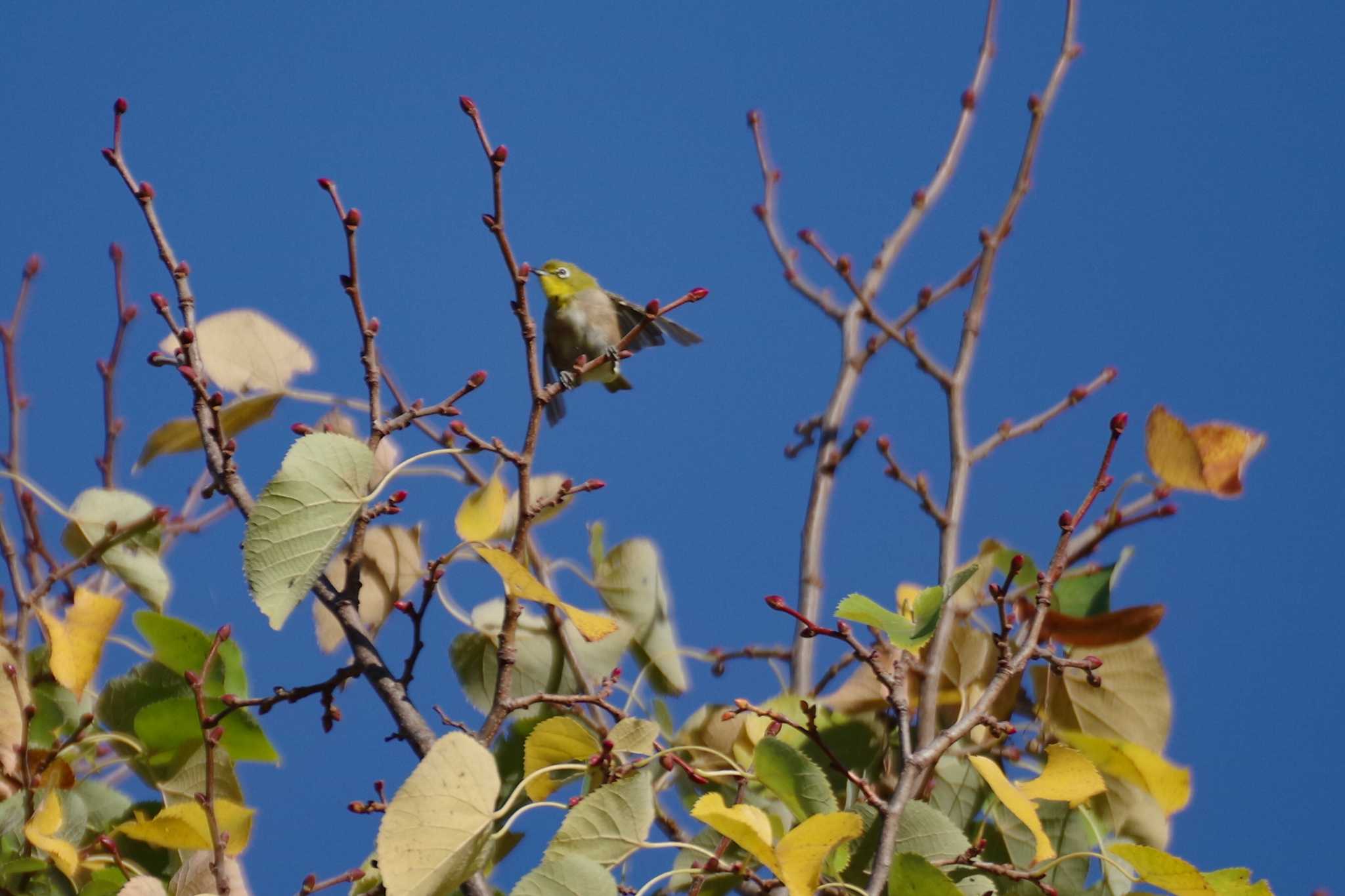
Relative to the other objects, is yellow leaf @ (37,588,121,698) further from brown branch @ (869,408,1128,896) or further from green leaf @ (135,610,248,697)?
brown branch @ (869,408,1128,896)

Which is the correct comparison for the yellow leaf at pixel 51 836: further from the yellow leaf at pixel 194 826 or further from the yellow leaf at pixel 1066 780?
the yellow leaf at pixel 1066 780

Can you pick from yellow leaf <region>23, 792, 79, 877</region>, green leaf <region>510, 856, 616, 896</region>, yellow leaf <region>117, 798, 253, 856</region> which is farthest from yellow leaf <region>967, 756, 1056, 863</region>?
yellow leaf <region>23, 792, 79, 877</region>

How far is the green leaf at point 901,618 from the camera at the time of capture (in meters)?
0.92

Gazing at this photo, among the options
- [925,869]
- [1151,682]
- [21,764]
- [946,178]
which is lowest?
[21,764]

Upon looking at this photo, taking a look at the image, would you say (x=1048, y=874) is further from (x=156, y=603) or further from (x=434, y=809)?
(x=156, y=603)

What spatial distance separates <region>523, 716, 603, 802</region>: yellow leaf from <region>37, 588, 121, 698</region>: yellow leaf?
395mm

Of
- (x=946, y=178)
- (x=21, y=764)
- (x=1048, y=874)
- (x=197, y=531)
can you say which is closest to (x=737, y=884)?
(x=1048, y=874)

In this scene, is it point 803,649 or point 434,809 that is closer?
point 434,809

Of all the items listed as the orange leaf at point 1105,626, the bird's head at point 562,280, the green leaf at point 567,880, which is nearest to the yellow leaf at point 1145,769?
the orange leaf at point 1105,626

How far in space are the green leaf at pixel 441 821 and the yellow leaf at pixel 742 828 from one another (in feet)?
0.46

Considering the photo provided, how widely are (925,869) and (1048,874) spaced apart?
0.95ft

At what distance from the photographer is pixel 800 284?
2.13m

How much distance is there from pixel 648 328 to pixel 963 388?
2.10 feet

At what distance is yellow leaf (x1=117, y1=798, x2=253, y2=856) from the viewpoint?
1.06 meters
